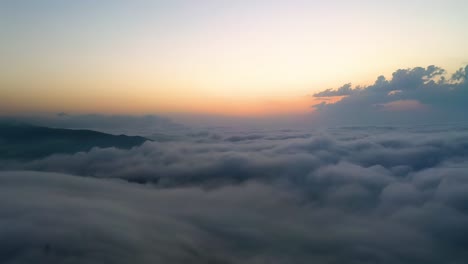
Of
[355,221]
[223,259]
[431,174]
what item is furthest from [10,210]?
[431,174]

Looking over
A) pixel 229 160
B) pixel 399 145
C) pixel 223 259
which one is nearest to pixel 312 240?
pixel 223 259

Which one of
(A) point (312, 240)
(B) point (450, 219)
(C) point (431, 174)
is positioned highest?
(C) point (431, 174)

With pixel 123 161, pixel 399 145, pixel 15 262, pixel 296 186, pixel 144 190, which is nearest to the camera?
pixel 15 262

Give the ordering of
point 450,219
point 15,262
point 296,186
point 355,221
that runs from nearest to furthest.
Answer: point 15,262 < point 450,219 < point 355,221 < point 296,186

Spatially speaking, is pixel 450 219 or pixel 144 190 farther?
pixel 144 190

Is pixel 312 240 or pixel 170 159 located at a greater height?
pixel 170 159

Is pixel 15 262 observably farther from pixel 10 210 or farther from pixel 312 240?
pixel 312 240

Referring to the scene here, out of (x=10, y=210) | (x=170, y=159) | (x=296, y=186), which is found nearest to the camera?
(x=10, y=210)

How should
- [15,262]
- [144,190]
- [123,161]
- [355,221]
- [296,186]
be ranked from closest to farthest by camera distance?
[15,262], [355,221], [296,186], [144,190], [123,161]

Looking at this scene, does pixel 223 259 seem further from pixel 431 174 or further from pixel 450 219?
pixel 431 174
